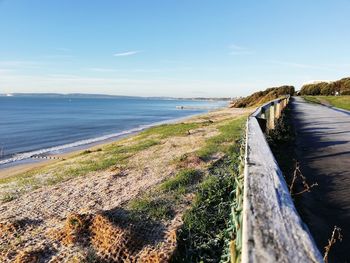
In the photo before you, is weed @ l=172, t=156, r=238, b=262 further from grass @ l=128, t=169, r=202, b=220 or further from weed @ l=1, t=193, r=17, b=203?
weed @ l=1, t=193, r=17, b=203

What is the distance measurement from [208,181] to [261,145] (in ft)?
10.2

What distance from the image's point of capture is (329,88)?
6819cm

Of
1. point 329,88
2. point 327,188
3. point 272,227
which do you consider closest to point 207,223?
point 327,188

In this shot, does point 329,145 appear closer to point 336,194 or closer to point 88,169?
point 336,194

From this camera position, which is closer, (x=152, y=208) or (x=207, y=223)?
(x=207, y=223)

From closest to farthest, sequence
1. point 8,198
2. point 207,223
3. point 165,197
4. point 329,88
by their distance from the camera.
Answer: point 207,223, point 165,197, point 8,198, point 329,88

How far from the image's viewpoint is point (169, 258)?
403 cm

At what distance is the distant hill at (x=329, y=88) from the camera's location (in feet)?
206

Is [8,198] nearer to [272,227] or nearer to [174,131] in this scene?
[272,227]

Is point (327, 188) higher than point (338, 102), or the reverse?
point (327, 188)

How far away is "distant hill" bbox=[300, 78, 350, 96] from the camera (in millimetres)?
62894

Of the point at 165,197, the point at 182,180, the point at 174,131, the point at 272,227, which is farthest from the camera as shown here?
the point at 174,131

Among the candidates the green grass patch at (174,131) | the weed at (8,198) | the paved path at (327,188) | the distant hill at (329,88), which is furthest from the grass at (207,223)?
the distant hill at (329,88)

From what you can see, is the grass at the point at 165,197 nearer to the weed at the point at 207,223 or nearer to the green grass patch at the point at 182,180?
the green grass patch at the point at 182,180
